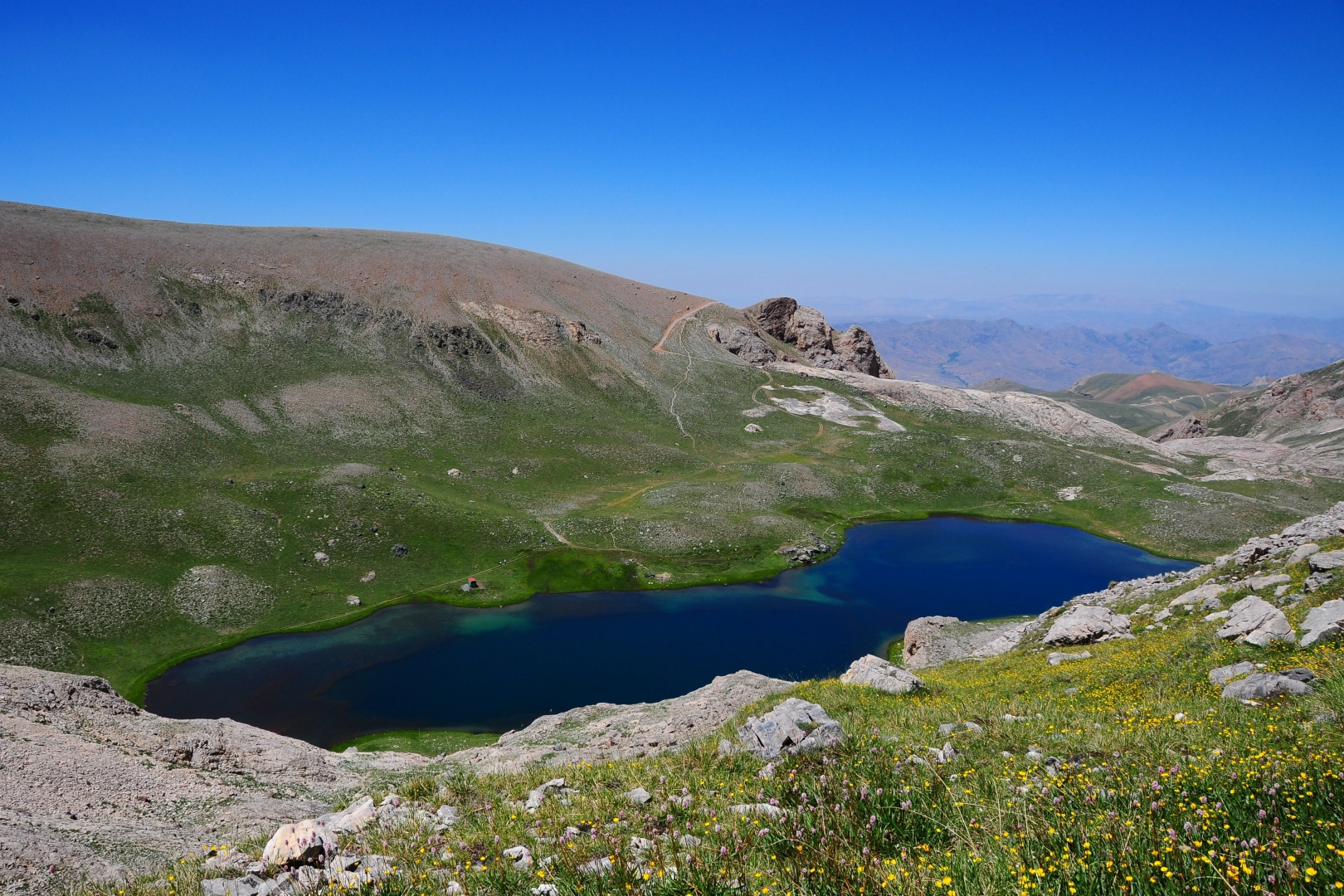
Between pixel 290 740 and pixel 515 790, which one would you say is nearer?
pixel 515 790

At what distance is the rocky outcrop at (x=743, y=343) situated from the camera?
166250 mm

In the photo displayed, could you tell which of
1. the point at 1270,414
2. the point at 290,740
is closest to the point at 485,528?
the point at 290,740

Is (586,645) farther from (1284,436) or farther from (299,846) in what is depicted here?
(1284,436)

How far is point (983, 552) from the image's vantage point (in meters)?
88.6

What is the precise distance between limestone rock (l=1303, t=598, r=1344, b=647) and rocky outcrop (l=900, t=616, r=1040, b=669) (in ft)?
67.4

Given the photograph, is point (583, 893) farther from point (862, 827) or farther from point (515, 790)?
point (515, 790)

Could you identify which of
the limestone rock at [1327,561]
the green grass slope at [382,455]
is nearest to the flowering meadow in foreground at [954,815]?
the limestone rock at [1327,561]

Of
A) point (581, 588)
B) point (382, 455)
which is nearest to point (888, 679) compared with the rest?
point (581, 588)

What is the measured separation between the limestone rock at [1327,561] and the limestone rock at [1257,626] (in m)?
3.85

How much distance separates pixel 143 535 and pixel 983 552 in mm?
99087

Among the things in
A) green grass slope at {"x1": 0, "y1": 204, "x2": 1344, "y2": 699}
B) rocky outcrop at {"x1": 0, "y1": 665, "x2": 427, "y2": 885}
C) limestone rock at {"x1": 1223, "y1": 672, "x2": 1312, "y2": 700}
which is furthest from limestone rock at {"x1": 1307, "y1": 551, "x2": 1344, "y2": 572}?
green grass slope at {"x1": 0, "y1": 204, "x2": 1344, "y2": 699}

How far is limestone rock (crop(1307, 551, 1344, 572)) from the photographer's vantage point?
2403 cm

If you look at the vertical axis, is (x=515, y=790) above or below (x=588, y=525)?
above

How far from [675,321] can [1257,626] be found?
158368 millimetres
